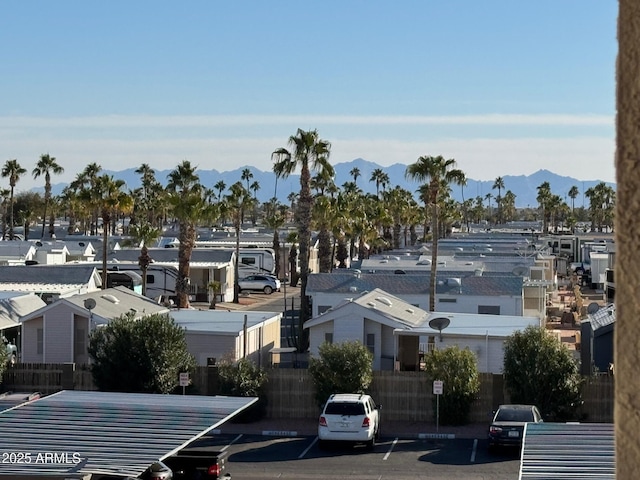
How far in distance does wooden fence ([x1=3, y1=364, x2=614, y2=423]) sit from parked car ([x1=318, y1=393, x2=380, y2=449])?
319 cm

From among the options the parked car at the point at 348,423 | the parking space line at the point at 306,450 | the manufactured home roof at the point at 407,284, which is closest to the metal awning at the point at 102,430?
the parking space line at the point at 306,450

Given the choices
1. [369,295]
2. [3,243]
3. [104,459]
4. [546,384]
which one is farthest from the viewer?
[3,243]

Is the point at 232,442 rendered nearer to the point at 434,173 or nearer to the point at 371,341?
the point at 371,341

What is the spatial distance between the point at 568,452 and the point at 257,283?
5849cm

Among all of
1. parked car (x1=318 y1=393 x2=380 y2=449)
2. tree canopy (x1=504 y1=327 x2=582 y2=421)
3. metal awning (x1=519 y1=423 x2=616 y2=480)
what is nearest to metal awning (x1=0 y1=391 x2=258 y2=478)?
metal awning (x1=519 y1=423 x2=616 y2=480)

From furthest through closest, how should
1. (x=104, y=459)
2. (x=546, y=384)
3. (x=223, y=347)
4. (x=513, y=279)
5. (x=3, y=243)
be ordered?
(x=3, y=243), (x=513, y=279), (x=223, y=347), (x=546, y=384), (x=104, y=459)

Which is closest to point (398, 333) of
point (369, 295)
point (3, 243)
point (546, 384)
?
point (369, 295)

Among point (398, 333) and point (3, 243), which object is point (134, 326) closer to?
point (398, 333)

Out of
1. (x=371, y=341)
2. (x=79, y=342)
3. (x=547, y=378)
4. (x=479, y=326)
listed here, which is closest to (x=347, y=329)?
(x=371, y=341)

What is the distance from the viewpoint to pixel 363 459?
25172 mm

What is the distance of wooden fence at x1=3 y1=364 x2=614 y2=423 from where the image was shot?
28812 millimetres

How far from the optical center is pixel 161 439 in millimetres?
16609

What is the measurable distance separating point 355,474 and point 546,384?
286 inches

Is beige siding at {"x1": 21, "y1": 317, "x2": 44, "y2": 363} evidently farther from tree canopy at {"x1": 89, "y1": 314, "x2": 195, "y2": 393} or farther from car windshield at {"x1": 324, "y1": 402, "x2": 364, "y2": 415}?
car windshield at {"x1": 324, "y1": 402, "x2": 364, "y2": 415}
